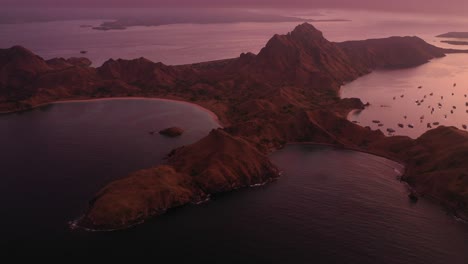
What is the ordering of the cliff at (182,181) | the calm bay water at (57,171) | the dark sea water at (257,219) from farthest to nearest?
the cliff at (182,181) → the calm bay water at (57,171) → the dark sea water at (257,219)

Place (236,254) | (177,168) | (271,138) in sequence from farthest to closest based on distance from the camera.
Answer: (271,138), (177,168), (236,254)

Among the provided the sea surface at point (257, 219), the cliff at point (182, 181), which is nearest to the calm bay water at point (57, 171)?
the sea surface at point (257, 219)

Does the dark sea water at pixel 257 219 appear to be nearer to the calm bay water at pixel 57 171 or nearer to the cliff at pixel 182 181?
the calm bay water at pixel 57 171

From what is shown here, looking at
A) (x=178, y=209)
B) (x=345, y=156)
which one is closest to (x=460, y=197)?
(x=345, y=156)

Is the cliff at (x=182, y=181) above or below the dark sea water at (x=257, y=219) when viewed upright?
above

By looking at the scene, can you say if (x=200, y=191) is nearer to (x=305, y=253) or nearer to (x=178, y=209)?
(x=178, y=209)

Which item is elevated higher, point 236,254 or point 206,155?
point 206,155

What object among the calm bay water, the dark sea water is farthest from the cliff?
the calm bay water

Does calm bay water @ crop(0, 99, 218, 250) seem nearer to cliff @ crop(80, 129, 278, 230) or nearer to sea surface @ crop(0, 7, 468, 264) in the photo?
sea surface @ crop(0, 7, 468, 264)
